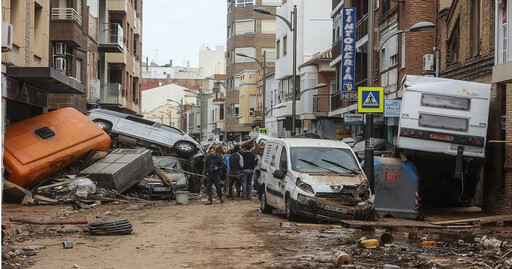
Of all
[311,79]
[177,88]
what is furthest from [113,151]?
[177,88]

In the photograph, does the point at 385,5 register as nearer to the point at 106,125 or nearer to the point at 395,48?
the point at 395,48

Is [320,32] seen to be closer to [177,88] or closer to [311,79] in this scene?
[311,79]

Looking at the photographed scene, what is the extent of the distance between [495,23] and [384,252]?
36.3ft

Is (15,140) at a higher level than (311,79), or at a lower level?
lower

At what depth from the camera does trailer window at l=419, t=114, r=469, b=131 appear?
19953 millimetres

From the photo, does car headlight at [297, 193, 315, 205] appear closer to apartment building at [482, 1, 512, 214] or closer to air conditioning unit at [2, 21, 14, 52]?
apartment building at [482, 1, 512, 214]

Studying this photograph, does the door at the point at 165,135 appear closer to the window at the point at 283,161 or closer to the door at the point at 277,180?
the door at the point at 277,180

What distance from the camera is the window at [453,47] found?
85.0 feet

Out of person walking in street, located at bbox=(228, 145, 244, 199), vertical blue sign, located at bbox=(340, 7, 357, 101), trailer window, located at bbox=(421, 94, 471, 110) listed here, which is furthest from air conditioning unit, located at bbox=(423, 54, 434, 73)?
trailer window, located at bbox=(421, 94, 471, 110)

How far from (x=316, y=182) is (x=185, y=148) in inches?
599

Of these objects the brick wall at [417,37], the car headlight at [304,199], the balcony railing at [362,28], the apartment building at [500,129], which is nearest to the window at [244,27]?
the balcony railing at [362,28]

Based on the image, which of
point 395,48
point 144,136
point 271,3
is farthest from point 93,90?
point 271,3

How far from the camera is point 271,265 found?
10211 mm

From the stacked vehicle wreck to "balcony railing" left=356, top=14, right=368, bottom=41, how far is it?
1255 cm
